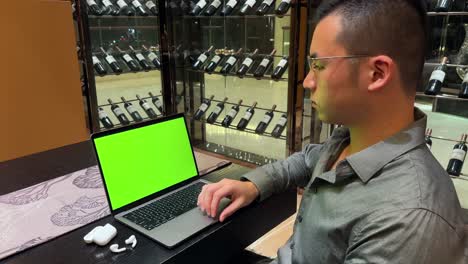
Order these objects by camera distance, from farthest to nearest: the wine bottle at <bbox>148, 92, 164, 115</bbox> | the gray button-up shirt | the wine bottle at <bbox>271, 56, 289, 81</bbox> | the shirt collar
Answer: the wine bottle at <bbox>148, 92, 164, 115</bbox> → the wine bottle at <bbox>271, 56, 289, 81</bbox> → the shirt collar → the gray button-up shirt

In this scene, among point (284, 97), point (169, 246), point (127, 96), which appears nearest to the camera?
point (169, 246)

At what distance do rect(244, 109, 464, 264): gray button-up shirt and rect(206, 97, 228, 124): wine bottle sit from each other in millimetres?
2456

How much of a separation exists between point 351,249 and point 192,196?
0.48 metres

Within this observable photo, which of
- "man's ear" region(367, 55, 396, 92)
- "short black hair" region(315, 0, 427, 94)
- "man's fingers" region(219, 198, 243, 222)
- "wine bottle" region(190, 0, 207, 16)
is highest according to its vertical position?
"wine bottle" region(190, 0, 207, 16)

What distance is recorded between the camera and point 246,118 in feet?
10.2

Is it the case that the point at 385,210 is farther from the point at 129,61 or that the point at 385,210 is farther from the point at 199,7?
the point at 129,61

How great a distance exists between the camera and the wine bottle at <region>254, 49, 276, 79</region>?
2.90m

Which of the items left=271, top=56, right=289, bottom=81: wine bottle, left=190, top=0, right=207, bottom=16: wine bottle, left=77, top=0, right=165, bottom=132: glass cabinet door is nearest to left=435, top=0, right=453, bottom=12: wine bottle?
left=271, top=56, right=289, bottom=81: wine bottle

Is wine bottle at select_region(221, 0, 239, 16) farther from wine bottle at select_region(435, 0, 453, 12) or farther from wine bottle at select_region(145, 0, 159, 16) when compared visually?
wine bottle at select_region(435, 0, 453, 12)

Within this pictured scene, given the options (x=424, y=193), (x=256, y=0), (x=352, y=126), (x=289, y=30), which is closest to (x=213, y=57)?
(x=256, y=0)

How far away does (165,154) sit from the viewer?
1075 mm

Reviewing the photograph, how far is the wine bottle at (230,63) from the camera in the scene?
311 cm

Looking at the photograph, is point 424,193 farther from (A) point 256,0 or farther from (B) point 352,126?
(A) point 256,0

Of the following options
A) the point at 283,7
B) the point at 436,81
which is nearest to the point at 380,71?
the point at 436,81
